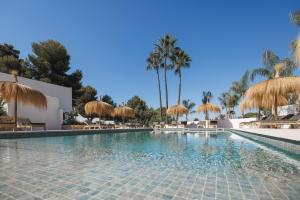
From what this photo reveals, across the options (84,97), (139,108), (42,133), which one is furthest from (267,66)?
(84,97)

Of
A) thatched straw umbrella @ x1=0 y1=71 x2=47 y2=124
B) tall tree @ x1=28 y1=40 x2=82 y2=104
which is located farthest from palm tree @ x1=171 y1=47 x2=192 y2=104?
thatched straw umbrella @ x1=0 y1=71 x2=47 y2=124

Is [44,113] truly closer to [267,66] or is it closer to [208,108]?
[208,108]

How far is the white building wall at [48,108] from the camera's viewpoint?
1733 cm

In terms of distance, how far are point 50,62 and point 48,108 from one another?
12.0 metres

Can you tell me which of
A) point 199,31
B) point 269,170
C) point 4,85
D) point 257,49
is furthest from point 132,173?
point 257,49

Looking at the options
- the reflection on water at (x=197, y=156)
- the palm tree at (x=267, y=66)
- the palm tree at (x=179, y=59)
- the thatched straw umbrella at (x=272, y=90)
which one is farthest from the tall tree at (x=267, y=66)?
the reflection on water at (x=197, y=156)

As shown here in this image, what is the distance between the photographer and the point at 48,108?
62.9ft

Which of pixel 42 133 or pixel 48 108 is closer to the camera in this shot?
pixel 42 133

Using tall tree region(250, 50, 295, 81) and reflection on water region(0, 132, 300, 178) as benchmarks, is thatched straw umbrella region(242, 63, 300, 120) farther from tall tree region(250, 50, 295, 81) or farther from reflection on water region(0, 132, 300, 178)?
tall tree region(250, 50, 295, 81)

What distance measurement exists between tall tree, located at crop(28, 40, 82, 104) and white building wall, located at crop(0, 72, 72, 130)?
4.68 m

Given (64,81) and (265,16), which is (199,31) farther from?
(64,81)

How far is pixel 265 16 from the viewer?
15.6 m

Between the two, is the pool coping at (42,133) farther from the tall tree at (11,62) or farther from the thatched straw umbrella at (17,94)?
the tall tree at (11,62)

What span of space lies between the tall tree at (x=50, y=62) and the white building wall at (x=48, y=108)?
4.68m
